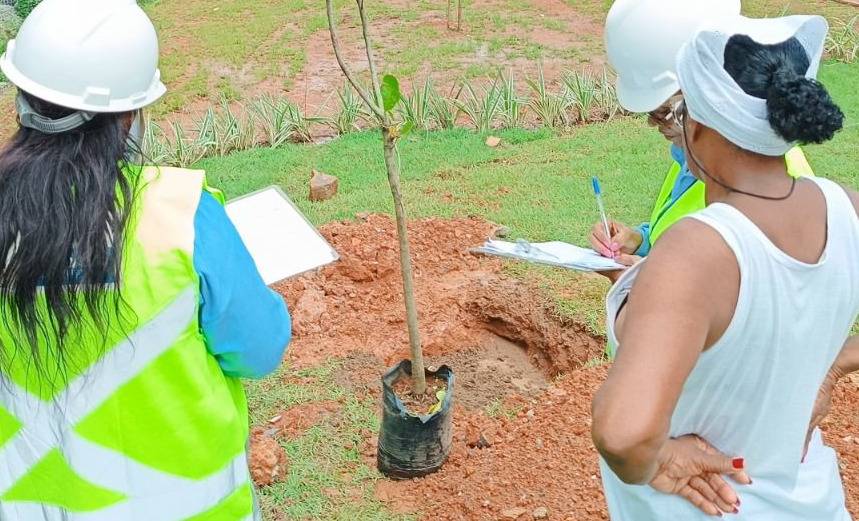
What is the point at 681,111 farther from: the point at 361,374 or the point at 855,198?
the point at 361,374

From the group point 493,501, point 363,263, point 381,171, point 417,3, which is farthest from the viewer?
point 417,3

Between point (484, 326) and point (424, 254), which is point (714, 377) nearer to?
point (484, 326)

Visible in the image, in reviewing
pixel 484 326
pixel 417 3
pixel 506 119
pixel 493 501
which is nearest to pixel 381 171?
pixel 506 119

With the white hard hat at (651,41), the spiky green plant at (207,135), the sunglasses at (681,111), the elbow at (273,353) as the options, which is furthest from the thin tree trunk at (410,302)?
the spiky green plant at (207,135)

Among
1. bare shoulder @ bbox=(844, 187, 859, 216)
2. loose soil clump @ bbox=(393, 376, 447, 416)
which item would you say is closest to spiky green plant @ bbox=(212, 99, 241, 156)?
loose soil clump @ bbox=(393, 376, 447, 416)

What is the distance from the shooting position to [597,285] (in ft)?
15.5

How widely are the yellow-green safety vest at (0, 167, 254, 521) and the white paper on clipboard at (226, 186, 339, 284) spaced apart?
1.44 m

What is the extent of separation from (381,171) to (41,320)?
192 inches

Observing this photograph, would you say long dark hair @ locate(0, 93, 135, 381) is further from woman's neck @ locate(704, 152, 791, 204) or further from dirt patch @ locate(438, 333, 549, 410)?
dirt patch @ locate(438, 333, 549, 410)

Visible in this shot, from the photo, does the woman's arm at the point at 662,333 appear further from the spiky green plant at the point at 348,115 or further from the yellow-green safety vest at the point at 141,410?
the spiky green plant at the point at 348,115

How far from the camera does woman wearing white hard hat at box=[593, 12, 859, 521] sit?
1.41m

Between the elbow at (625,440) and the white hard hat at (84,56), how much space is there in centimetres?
106

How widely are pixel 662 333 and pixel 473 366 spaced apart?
3.04 meters

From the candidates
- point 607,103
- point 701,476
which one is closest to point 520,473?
point 701,476
